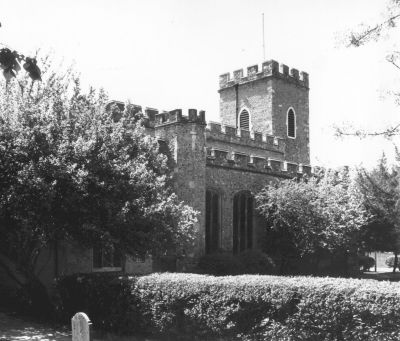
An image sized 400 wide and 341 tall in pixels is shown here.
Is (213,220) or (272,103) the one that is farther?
(272,103)

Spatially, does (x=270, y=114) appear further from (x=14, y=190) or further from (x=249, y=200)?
(x=14, y=190)

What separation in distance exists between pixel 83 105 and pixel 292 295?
26.7 feet

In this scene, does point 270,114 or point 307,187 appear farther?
point 270,114

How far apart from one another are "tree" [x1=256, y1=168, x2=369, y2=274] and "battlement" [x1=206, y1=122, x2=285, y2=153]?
5.68 m

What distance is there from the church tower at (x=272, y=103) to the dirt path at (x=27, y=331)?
2413 centimetres

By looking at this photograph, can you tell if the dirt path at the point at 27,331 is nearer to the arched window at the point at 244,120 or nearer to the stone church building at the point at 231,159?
the stone church building at the point at 231,159

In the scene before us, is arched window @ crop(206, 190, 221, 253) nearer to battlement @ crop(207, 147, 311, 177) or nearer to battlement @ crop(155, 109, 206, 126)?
battlement @ crop(207, 147, 311, 177)

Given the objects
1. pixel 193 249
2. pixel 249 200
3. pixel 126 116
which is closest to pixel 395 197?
pixel 249 200

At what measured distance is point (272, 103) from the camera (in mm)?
34188

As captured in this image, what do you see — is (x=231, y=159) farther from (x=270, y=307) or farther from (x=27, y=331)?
(x=270, y=307)

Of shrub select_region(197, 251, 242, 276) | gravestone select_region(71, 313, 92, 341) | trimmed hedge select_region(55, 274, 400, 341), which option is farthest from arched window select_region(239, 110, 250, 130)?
gravestone select_region(71, 313, 92, 341)

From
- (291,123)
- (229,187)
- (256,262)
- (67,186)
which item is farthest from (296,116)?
(67,186)

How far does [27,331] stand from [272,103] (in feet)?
82.7

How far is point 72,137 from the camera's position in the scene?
1344 cm
